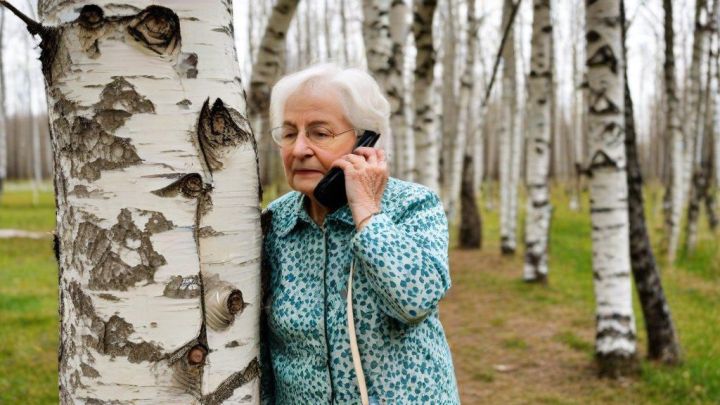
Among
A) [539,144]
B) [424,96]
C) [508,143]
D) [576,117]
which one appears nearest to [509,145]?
[508,143]

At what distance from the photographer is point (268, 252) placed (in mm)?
1710

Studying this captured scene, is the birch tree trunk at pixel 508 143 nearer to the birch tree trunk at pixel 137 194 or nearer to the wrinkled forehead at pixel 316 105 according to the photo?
the wrinkled forehead at pixel 316 105

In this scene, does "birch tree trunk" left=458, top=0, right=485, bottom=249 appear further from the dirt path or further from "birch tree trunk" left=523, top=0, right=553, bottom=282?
the dirt path

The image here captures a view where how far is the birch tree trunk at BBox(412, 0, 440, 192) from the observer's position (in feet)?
23.4

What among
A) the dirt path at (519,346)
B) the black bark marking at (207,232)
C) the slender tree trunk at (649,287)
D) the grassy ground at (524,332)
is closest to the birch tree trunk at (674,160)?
the grassy ground at (524,332)

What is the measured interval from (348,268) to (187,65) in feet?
2.13

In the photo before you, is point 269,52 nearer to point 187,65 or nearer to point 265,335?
point 265,335

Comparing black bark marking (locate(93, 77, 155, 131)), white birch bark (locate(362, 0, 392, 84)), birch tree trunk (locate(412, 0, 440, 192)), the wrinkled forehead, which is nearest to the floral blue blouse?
the wrinkled forehead

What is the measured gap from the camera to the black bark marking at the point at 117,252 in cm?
119

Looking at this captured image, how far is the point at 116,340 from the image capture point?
3.95 feet

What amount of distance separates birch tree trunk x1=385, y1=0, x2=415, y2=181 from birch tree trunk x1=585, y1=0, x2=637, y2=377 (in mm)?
1969

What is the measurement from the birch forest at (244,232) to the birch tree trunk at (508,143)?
1.9 inches

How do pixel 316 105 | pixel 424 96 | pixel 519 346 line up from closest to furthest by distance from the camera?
1. pixel 316 105
2. pixel 519 346
3. pixel 424 96

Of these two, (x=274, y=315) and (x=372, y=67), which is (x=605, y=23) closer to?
(x=372, y=67)
